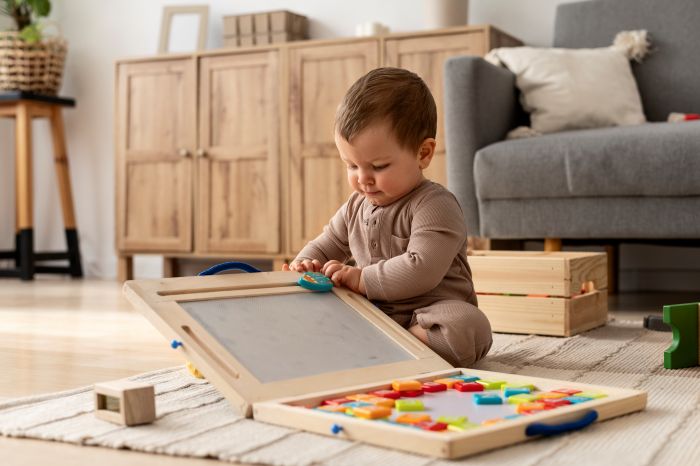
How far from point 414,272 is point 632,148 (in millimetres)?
1029

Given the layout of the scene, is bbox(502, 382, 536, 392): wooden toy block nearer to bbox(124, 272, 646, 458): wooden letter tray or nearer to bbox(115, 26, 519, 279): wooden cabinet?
bbox(124, 272, 646, 458): wooden letter tray

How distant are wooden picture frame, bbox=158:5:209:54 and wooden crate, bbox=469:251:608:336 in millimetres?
2112

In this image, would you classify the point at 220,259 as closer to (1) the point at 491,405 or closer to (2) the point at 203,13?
(2) the point at 203,13

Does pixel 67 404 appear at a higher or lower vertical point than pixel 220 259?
higher

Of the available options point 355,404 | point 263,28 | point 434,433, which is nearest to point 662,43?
point 263,28

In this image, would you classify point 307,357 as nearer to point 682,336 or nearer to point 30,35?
point 682,336

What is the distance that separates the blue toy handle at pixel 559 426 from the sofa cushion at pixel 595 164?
1320 millimetres

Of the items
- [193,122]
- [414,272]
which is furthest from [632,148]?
[193,122]

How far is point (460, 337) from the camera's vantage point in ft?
4.60

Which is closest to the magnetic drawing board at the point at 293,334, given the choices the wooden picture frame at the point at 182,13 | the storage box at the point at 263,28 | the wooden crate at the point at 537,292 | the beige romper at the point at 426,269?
the beige romper at the point at 426,269

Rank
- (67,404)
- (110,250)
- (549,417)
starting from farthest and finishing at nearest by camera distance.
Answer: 1. (110,250)
2. (67,404)
3. (549,417)

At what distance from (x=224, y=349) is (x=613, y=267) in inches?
83.7

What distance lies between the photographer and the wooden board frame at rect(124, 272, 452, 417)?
1095mm

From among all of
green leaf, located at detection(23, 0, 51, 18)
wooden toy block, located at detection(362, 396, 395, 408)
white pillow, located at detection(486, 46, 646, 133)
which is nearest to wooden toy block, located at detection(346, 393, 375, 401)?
wooden toy block, located at detection(362, 396, 395, 408)
